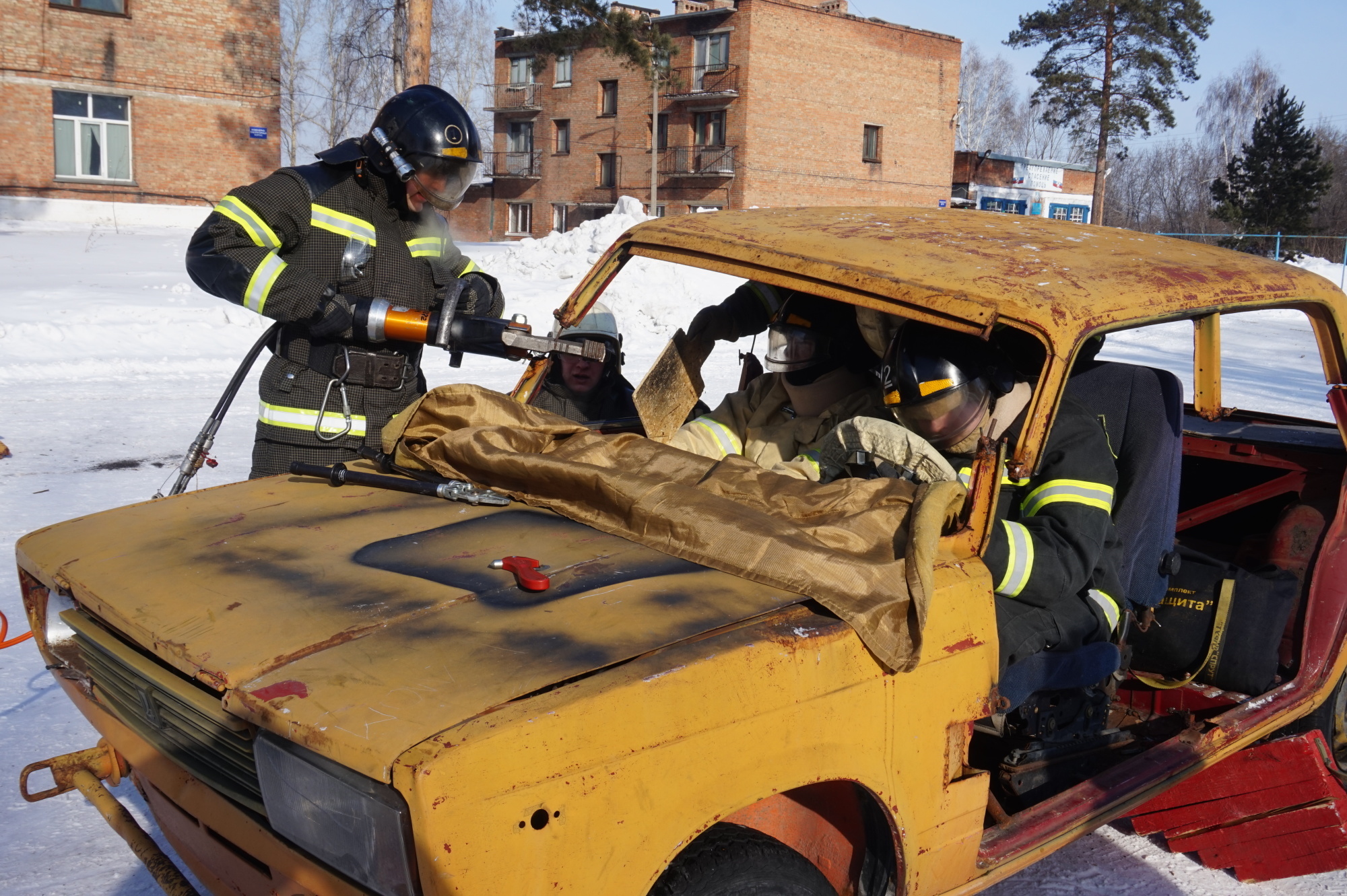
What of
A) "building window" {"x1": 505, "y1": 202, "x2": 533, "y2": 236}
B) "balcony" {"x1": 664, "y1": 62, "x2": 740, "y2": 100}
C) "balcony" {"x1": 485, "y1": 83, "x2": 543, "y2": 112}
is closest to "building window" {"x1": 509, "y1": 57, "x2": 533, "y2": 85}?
"balcony" {"x1": 485, "y1": 83, "x2": 543, "y2": 112}

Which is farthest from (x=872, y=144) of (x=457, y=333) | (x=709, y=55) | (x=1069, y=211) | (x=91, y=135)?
(x=457, y=333)

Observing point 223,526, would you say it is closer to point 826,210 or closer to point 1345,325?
point 826,210

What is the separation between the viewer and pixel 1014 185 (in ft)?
153

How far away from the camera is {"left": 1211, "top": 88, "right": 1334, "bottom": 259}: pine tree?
32.3 meters

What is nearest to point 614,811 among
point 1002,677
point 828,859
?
point 828,859

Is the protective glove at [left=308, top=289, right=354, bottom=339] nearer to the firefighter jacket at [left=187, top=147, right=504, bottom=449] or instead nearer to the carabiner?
the firefighter jacket at [left=187, top=147, right=504, bottom=449]

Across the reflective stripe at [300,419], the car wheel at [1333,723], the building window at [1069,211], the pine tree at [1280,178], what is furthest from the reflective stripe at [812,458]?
the building window at [1069,211]

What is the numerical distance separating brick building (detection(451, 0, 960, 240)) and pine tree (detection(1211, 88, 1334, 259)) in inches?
442

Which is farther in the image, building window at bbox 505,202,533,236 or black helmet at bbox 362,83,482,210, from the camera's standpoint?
building window at bbox 505,202,533,236

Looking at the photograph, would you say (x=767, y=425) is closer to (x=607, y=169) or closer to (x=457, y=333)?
(x=457, y=333)

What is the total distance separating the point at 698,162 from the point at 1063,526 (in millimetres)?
38309

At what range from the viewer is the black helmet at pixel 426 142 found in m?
3.58

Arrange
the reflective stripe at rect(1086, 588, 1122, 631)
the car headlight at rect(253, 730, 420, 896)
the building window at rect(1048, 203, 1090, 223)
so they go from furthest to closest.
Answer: the building window at rect(1048, 203, 1090, 223) < the reflective stripe at rect(1086, 588, 1122, 631) < the car headlight at rect(253, 730, 420, 896)

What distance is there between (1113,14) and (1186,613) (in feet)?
120
